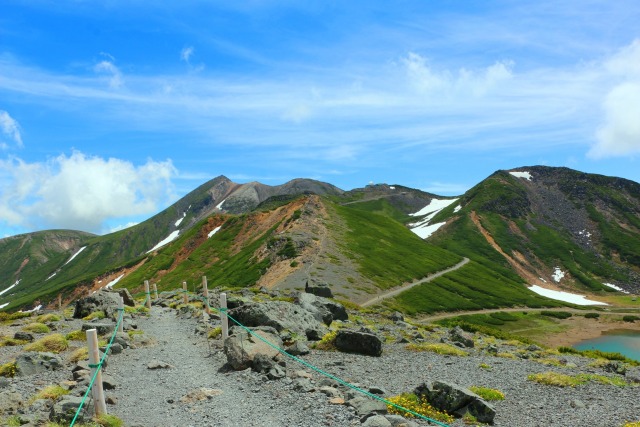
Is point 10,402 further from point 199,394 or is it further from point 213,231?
point 213,231

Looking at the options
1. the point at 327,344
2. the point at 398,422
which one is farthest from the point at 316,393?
the point at 327,344

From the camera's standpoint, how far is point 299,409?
Result: 568 inches

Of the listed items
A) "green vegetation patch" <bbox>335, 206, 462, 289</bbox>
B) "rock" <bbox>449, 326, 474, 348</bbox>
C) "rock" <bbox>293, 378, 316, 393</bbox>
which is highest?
"green vegetation patch" <bbox>335, 206, 462, 289</bbox>

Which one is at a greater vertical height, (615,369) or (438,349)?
(438,349)

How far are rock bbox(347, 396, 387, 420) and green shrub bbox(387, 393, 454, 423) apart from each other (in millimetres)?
529

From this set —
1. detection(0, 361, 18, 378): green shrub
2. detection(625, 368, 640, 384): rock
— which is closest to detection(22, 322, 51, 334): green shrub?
detection(0, 361, 18, 378): green shrub

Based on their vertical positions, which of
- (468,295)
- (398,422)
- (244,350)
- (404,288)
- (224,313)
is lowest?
(468,295)

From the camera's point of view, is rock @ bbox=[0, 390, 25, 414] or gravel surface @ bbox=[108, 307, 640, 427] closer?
rock @ bbox=[0, 390, 25, 414]

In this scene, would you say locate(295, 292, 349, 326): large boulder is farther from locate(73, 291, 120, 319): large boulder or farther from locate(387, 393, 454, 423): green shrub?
locate(387, 393, 454, 423): green shrub

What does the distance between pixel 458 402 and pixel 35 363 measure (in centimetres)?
1920

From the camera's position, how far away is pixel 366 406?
45.9ft

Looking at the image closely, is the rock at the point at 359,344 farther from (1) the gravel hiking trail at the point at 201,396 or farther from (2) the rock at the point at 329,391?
(2) the rock at the point at 329,391

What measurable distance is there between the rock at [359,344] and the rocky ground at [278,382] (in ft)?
0.22

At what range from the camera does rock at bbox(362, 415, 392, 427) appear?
40.9ft
